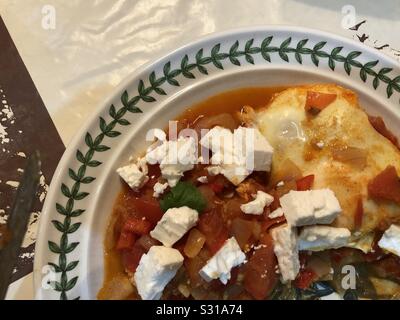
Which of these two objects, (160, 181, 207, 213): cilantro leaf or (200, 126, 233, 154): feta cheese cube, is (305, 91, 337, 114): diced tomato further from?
(160, 181, 207, 213): cilantro leaf

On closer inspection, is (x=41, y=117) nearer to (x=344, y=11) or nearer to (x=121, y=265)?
(x=121, y=265)

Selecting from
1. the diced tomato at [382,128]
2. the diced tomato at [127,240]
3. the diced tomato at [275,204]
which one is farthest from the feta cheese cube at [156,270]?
the diced tomato at [382,128]

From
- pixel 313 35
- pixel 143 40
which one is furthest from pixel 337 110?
pixel 143 40

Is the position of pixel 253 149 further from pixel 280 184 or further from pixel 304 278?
pixel 304 278

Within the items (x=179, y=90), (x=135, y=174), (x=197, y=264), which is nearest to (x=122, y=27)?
(x=179, y=90)

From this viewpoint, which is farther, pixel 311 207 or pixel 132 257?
pixel 132 257

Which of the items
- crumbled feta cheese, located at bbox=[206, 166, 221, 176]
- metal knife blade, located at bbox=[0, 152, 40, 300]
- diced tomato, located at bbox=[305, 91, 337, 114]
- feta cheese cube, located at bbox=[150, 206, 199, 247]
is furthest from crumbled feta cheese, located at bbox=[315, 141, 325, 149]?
metal knife blade, located at bbox=[0, 152, 40, 300]
